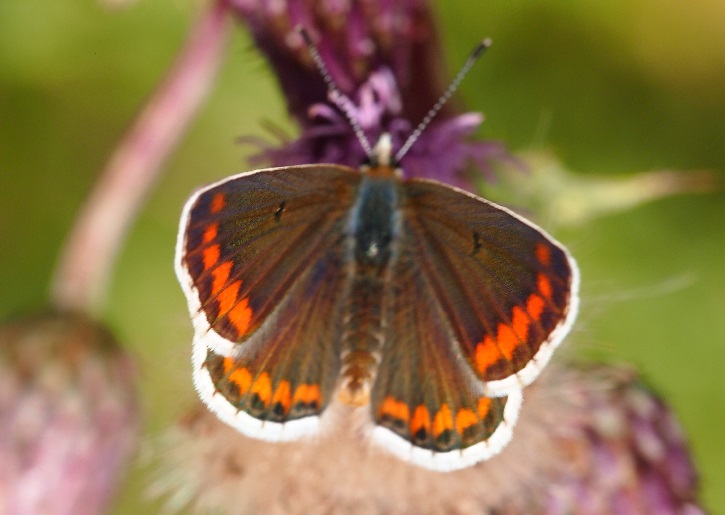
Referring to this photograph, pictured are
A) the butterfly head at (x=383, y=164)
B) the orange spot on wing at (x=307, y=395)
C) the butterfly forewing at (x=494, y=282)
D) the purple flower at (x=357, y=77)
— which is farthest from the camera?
the purple flower at (x=357, y=77)

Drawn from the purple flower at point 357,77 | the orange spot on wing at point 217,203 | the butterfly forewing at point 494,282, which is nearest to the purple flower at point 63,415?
the purple flower at point 357,77

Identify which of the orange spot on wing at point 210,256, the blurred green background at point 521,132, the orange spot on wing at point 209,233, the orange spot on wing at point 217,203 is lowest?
the blurred green background at point 521,132

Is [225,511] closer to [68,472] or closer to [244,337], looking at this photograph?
[68,472]

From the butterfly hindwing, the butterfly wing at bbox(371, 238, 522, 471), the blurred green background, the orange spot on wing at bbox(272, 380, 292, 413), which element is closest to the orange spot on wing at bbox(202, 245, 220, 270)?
the butterfly hindwing

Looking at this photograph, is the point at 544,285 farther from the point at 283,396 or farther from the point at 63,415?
the point at 63,415

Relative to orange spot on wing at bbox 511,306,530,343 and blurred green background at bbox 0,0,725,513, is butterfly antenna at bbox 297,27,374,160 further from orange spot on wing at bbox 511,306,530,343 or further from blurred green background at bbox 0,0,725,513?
blurred green background at bbox 0,0,725,513

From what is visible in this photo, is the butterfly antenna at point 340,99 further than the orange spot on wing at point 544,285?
Yes

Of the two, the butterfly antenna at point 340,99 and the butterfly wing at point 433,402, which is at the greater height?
the butterfly antenna at point 340,99

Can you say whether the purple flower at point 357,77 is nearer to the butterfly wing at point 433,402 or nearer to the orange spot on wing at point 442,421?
the butterfly wing at point 433,402
